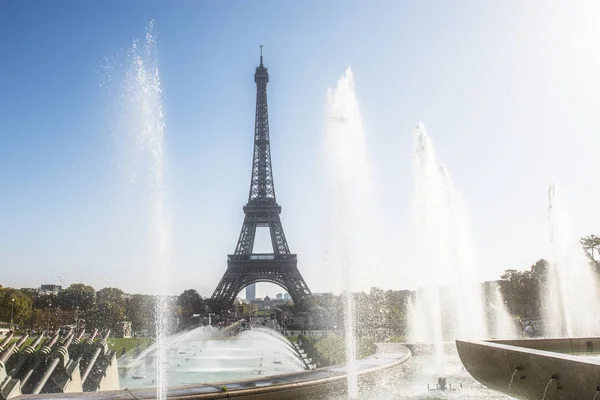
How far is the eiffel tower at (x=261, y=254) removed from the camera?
66.7 metres

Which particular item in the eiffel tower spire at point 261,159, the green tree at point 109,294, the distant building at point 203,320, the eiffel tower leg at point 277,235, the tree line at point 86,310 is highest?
the eiffel tower spire at point 261,159

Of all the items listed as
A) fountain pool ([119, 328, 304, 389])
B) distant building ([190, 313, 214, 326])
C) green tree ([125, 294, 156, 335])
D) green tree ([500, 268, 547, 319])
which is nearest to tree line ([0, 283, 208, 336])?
green tree ([125, 294, 156, 335])

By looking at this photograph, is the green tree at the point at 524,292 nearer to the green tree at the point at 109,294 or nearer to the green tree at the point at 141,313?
the green tree at the point at 141,313

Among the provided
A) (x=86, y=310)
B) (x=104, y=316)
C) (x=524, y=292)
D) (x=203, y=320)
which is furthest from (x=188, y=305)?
(x=524, y=292)

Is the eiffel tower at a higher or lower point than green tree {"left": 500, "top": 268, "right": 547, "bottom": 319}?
higher

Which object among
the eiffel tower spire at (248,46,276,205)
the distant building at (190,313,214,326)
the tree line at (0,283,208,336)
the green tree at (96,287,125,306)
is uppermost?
the eiffel tower spire at (248,46,276,205)

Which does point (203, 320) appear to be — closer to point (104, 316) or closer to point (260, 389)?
point (104, 316)

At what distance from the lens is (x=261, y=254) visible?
69250 mm

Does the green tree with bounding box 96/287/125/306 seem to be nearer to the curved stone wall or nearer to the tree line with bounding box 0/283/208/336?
the tree line with bounding box 0/283/208/336

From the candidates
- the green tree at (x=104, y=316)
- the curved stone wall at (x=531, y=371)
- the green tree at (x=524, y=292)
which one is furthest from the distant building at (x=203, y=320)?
the curved stone wall at (x=531, y=371)

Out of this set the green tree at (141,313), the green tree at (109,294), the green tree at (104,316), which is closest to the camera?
the green tree at (104,316)

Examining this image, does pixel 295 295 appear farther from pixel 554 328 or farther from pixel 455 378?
pixel 455 378

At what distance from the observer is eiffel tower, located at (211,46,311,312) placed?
6669 cm

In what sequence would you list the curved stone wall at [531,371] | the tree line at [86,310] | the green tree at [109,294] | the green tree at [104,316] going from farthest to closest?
1. the green tree at [109,294]
2. the tree line at [86,310]
3. the green tree at [104,316]
4. the curved stone wall at [531,371]
